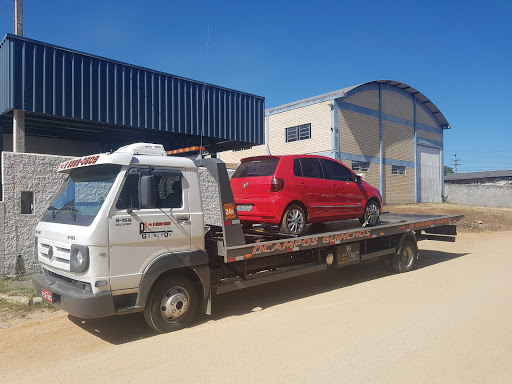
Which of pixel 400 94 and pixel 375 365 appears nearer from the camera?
pixel 375 365

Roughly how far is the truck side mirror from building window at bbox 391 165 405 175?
26.5m

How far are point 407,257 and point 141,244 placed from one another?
270 inches

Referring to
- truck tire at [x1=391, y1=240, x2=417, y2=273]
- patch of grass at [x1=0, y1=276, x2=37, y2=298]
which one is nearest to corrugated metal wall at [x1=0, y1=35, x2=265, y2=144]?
patch of grass at [x1=0, y1=276, x2=37, y2=298]

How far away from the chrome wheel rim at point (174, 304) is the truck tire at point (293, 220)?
7.35 feet

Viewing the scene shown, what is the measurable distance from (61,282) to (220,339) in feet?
6.94

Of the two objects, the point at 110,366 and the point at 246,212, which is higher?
the point at 246,212

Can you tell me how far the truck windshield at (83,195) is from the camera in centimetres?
481

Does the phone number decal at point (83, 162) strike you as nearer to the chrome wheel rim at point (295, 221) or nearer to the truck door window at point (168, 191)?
the truck door window at point (168, 191)

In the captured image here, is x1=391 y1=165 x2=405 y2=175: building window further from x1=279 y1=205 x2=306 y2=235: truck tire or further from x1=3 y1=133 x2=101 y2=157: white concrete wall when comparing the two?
x1=279 y1=205 x2=306 y2=235: truck tire

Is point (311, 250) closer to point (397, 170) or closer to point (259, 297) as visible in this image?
point (259, 297)

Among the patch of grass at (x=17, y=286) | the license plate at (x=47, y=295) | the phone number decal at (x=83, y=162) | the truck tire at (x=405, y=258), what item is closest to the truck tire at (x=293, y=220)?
the truck tire at (x=405, y=258)

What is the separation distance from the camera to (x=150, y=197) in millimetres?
4883

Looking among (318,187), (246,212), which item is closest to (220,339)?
(246,212)

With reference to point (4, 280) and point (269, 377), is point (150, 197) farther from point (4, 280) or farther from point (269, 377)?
point (4, 280)
